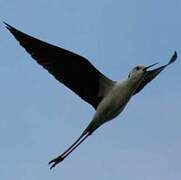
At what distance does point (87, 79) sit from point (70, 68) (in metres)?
0.40

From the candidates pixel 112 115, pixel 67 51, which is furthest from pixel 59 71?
pixel 112 115

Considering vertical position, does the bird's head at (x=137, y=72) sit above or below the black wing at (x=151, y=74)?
above

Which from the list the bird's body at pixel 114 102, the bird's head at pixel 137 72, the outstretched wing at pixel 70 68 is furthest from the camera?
the outstretched wing at pixel 70 68

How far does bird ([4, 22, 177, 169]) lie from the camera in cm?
1617

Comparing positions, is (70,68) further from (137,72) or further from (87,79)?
(137,72)

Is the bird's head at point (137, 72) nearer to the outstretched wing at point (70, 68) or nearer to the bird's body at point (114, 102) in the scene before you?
the bird's body at point (114, 102)

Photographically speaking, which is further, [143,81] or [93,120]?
[143,81]

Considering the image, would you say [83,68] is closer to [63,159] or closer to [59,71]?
[59,71]

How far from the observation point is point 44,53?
16766 millimetres

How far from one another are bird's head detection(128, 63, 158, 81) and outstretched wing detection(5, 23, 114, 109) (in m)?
0.61

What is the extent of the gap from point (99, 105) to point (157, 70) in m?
1.54

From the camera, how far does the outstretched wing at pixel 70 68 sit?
16.7 m

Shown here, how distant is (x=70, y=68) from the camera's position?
55.7 feet

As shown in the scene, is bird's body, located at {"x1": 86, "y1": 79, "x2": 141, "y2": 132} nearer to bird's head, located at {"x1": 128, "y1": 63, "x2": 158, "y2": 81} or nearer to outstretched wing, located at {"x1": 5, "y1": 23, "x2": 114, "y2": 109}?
bird's head, located at {"x1": 128, "y1": 63, "x2": 158, "y2": 81}
